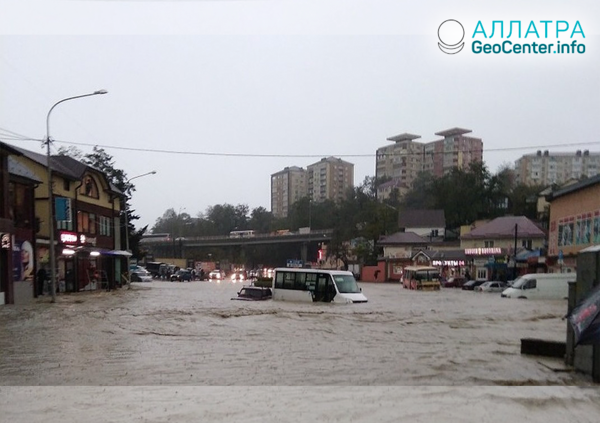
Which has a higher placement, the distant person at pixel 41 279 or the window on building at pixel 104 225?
the window on building at pixel 104 225

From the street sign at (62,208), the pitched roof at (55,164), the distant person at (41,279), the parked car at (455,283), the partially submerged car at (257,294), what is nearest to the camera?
the partially submerged car at (257,294)

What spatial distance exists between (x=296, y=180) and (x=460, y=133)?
59304mm

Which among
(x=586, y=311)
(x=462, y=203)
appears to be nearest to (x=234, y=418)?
(x=586, y=311)

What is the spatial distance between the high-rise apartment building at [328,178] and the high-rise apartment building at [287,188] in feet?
9.02

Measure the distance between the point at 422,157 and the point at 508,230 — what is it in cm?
7942

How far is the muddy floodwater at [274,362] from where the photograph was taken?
878cm

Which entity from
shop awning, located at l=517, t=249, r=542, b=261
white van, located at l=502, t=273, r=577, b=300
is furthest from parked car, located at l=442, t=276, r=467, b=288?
white van, located at l=502, t=273, r=577, b=300

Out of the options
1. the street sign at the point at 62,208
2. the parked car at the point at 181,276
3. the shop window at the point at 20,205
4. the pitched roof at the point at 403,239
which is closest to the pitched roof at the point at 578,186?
the street sign at the point at 62,208

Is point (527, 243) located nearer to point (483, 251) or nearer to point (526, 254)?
point (483, 251)

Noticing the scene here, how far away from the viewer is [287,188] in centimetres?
16425

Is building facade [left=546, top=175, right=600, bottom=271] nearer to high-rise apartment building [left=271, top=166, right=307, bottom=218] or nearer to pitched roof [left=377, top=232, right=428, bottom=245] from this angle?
pitched roof [left=377, top=232, right=428, bottom=245]

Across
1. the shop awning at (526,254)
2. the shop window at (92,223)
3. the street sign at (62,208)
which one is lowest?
the shop awning at (526,254)

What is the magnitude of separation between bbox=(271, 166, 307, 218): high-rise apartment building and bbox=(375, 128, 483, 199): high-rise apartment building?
2145cm

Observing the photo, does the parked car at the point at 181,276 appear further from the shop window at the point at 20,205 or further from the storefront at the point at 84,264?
the shop window at the point at 20,205
